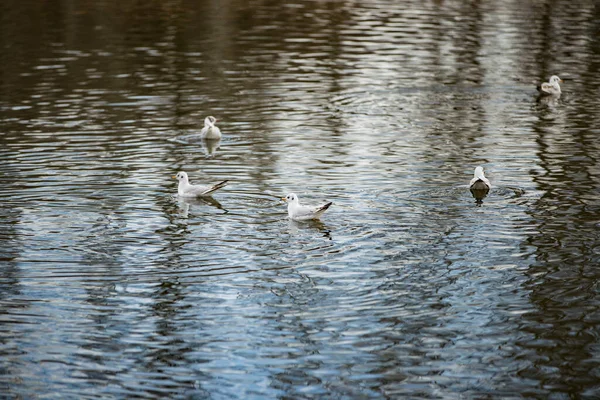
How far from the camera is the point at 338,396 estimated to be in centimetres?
1136

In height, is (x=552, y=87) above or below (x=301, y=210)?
below

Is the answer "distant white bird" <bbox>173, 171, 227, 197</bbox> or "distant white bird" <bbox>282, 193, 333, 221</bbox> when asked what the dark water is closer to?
"distant white bird" <bbox>173, 171, 227, 197</bbox>

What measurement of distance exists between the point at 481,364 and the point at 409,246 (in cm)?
457

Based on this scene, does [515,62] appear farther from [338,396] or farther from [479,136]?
[338,396]

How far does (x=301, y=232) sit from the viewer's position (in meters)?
17.5

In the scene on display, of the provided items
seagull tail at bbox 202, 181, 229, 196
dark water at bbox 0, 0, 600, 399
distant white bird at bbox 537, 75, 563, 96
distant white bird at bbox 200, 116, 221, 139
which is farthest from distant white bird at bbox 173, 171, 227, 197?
distant white bird at bbox 537, 75, 563, 96

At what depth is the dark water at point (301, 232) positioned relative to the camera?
12.2m

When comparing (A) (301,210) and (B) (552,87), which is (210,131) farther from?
(B) (552,87)

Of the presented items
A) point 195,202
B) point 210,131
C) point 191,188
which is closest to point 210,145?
point 210,131

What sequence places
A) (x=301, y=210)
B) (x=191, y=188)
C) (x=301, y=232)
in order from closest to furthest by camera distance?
1. (x=301, y=232)
2. (x=301, y=210)
3. (x=191, y=188)

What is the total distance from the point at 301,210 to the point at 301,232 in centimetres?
53

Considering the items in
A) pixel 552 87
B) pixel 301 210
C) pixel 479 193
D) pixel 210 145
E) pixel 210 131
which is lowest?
pixel 552 87

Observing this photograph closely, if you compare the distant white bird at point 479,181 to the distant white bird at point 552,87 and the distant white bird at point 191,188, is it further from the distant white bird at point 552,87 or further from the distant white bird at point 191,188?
the distant white bird at point 552,87

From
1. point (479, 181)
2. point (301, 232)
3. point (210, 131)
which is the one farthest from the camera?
point (210, 131)
